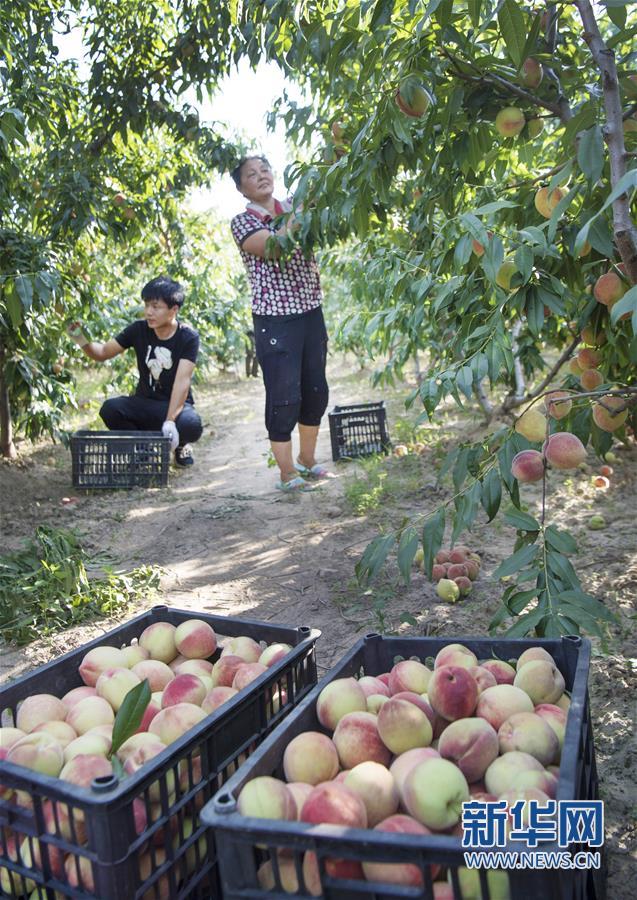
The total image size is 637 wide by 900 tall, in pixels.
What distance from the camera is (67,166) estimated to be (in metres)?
4.42

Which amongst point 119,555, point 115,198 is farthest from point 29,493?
point 115,198

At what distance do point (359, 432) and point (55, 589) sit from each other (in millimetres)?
2718

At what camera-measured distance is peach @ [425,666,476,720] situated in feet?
3.67

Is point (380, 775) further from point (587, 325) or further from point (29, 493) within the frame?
point (29, 493)

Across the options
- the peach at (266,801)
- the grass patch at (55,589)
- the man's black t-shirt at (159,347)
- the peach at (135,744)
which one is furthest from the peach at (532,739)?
the man's black t-shirt at (159,347)

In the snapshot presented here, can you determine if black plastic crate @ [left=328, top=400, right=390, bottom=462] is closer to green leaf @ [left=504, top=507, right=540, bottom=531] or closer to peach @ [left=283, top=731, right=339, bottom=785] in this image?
green leaf @ [left=504, top=507, right=540, bottom=531]

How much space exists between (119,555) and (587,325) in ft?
7.57

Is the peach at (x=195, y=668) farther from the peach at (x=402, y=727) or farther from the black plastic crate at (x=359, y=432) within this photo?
the black plastic crate at (x=359, y=432)

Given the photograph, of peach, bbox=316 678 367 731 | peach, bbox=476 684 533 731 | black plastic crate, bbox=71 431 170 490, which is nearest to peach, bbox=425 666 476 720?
peach, bbox=476 684 533 731

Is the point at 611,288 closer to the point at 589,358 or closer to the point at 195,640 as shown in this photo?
the point at 589,358

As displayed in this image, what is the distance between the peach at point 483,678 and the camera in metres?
1.19

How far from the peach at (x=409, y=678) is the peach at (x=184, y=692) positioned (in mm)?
347

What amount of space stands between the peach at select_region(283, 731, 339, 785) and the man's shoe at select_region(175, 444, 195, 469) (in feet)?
13.8

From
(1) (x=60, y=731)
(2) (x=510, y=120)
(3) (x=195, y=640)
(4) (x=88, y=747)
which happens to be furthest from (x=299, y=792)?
(2) (x=510, y=120)
